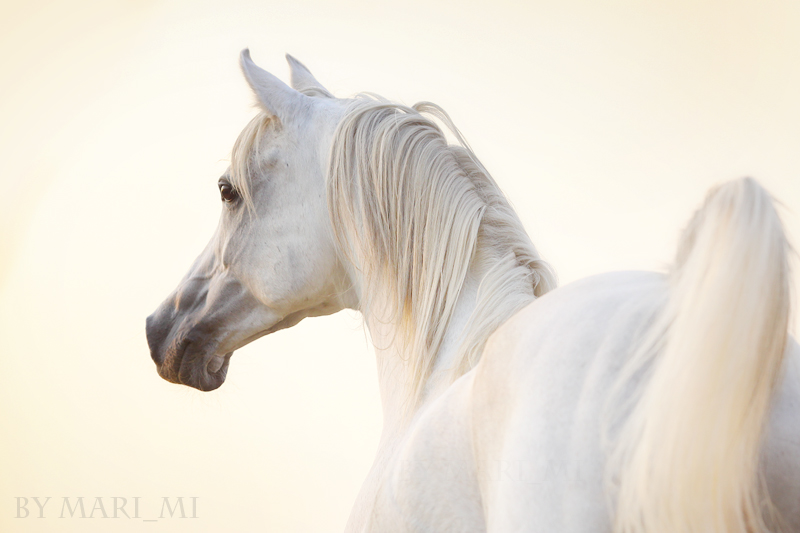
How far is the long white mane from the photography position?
0.67 meters

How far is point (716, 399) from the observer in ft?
1.06

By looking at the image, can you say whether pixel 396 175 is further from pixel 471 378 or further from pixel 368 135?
pixel 471 378

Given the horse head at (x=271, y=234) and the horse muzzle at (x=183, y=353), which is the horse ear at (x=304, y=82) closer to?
the horse head at (x=271, y=234)

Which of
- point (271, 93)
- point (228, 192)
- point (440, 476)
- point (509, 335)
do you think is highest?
point (271, 93)

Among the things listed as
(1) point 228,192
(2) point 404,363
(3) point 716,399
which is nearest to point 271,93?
(1) point 228,192

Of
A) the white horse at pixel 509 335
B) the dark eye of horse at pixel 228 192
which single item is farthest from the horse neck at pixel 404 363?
the dark eye of horse at pixel 228 192

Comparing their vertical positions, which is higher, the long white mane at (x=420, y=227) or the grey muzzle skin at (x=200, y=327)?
the long white mane at (x=420, y=227)

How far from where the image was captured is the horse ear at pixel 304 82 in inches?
35.9

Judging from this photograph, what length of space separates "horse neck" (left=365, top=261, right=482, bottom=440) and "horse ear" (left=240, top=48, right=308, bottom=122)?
293mm

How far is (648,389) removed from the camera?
344mm

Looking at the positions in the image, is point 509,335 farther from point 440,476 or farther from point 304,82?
point 304,82

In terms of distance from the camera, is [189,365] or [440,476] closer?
[440,476]

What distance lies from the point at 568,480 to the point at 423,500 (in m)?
0.16

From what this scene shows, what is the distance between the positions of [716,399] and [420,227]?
41 centimetres
